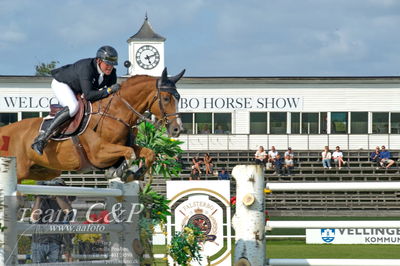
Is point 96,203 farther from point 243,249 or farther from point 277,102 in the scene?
point 277,102

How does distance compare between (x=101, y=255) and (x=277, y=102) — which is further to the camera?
(x=277, y=102)

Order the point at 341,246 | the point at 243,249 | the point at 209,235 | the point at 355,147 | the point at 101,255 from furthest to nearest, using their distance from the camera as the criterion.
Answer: the point at 355,147
the point at 341,246
the point at 209,235
the point at 101,255
the point at 243,249

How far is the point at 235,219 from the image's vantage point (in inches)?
181

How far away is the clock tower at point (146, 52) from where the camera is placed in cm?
3875

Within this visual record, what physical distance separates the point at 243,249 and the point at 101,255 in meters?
1.06

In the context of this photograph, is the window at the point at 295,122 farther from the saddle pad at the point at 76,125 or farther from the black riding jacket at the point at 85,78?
the saddle pad at the point at 76,125

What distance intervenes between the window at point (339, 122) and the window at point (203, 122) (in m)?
5.69

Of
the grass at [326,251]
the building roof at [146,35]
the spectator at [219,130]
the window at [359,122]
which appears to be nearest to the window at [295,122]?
the window at [359,122]

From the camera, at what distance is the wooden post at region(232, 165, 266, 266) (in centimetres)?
453

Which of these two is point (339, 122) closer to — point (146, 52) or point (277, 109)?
point (277, 109)

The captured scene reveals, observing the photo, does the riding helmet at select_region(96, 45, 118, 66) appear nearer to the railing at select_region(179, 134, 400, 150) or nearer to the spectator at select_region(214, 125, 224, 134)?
the railing at select_region(179, 134, 400, 150)

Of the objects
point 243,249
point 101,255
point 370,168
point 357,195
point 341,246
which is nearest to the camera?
point 243,249

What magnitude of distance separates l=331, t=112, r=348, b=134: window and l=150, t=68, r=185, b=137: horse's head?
29709 mm

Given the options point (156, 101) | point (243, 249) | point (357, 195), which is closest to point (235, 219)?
point (243, 249)
